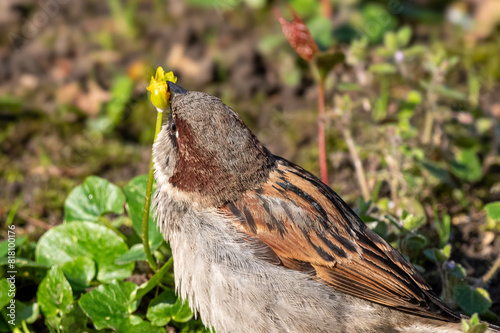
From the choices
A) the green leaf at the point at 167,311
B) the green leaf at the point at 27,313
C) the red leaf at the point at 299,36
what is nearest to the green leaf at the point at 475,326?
the green leaf at the point at 167,311

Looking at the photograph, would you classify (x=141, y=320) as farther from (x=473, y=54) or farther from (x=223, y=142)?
(x=473, y=54)

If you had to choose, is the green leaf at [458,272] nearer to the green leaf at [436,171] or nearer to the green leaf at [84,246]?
the green leaf at [436,171]

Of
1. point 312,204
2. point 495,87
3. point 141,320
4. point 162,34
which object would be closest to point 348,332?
point 312,204

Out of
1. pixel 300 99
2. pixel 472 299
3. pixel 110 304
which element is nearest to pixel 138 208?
pixel 110 304

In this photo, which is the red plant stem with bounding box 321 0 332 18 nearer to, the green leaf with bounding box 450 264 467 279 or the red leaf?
the red leaf

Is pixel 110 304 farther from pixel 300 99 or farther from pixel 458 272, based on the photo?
pixel 300 99

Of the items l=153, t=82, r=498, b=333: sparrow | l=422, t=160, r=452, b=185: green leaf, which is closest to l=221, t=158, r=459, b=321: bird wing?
l=153, t=82, r=498, b=333: sparrow
